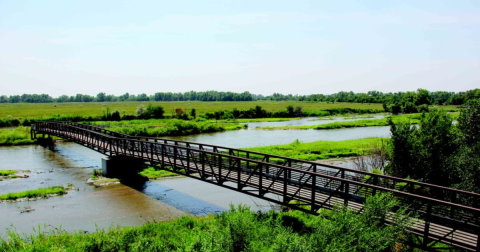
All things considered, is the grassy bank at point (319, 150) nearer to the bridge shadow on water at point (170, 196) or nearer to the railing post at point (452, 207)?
the bridge shadow on water at point (170, 196)

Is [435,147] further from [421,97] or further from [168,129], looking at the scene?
[421,97]

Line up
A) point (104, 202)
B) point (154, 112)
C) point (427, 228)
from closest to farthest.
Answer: point (427, 228) → point (104, 202) → point (154, 112)

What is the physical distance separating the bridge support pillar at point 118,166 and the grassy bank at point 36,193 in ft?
12.1

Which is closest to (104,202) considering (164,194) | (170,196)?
(164,194)

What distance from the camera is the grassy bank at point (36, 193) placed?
20562 millimetres

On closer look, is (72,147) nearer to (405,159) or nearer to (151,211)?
(151,211)

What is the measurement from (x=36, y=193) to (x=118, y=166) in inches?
232

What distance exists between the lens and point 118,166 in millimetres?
25719

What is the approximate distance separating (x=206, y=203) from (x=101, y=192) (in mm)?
7358

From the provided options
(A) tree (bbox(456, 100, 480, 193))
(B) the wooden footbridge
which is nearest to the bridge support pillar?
(B) the wooden footbridge

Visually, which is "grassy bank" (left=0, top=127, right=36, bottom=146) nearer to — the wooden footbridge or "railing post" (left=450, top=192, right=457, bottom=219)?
the wooden footbridge

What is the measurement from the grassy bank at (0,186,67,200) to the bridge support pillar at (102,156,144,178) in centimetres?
369

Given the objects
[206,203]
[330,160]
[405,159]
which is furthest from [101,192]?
[330,160]

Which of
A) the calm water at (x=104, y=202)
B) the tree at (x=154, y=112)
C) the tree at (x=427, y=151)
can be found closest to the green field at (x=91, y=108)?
the tree at (x=154, y=112)
